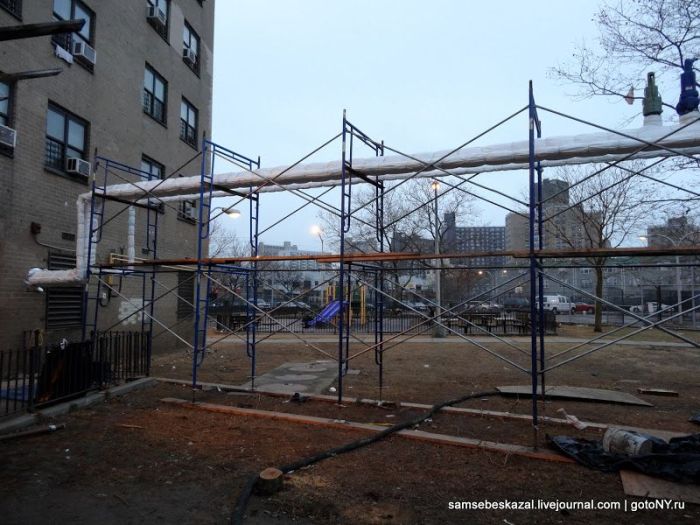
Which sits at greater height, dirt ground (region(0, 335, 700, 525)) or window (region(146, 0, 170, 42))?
window (region(146, 0, 170, 42))

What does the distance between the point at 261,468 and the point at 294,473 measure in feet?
1.46

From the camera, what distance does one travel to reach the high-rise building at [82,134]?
941 centimetres

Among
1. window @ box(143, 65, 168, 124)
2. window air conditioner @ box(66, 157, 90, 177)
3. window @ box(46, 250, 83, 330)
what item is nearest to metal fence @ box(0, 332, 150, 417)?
window @ box(46, 250, 83, 330)

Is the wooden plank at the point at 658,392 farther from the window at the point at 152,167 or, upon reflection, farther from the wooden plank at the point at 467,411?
the window at the point at 152,167

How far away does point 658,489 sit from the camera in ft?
14.7

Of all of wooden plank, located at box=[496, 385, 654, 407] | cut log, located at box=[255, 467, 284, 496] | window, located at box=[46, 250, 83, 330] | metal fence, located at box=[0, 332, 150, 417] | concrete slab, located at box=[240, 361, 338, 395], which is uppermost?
window, located at box=[46, 250, 83, 330]

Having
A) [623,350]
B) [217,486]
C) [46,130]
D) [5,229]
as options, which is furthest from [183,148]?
[623,350]

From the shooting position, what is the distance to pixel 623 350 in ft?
54.6

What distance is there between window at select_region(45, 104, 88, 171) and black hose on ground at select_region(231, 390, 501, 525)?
31.5 feet

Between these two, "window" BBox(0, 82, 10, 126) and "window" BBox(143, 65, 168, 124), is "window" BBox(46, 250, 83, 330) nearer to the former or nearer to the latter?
"window" BBox(0, 82, 10, 126)

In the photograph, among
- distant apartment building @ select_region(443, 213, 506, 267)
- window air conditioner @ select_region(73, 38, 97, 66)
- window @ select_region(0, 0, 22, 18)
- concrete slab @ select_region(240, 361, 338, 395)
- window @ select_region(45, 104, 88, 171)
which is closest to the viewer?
window @ select_region(0, 0, 22, 18)

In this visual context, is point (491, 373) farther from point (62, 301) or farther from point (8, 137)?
point (8, 137)

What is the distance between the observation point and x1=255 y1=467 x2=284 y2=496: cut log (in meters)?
4.50

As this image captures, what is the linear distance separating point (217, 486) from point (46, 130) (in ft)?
31.7
